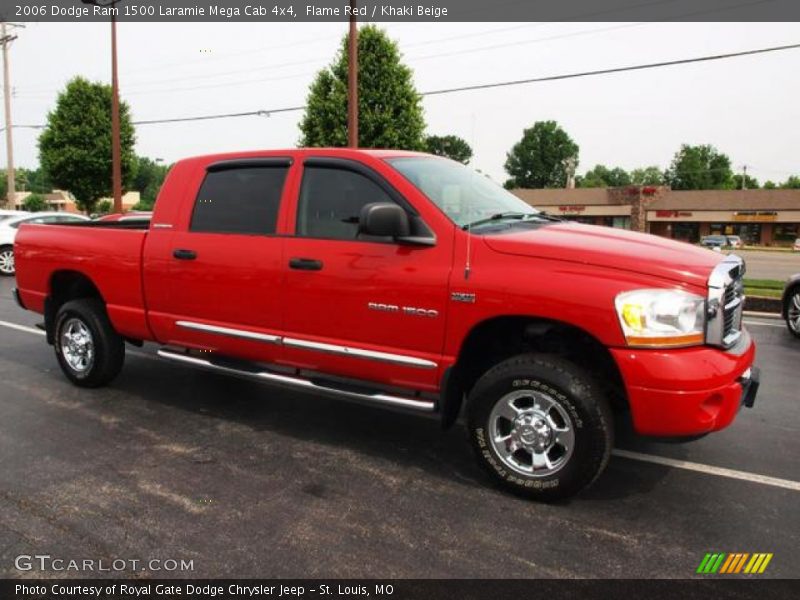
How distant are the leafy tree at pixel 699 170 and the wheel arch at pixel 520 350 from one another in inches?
4384

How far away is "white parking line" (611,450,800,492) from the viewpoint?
12.3 feet

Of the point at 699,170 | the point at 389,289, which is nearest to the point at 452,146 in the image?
the point at 699,170

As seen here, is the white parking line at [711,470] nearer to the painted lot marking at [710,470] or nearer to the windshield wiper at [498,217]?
the painted lot marking at [710,470]

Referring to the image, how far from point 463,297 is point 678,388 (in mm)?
1179

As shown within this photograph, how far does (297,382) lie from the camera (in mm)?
4199

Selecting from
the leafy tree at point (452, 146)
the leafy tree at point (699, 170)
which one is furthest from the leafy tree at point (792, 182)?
the leafy tree at point (452, 146)

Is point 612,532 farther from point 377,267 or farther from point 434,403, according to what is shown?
point 377,267

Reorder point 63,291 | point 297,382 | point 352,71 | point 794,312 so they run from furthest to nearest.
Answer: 1. point 352,71
2. point 794,312
3. point 63,291
4. point 297,382

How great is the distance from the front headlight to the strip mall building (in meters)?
53.7

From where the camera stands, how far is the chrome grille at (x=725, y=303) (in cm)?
320

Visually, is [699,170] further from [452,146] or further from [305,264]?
[305,264]

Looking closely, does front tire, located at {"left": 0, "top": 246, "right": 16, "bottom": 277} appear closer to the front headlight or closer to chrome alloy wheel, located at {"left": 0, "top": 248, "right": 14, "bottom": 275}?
chrome alloy wheel, located at {"left": 0, "top": 248, "right": 14, "bottom": 275}

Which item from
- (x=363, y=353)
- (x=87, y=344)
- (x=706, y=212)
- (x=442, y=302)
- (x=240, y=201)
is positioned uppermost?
(x=706, y=212)

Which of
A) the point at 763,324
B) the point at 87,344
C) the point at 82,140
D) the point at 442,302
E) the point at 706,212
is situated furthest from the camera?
the point at 706,212
